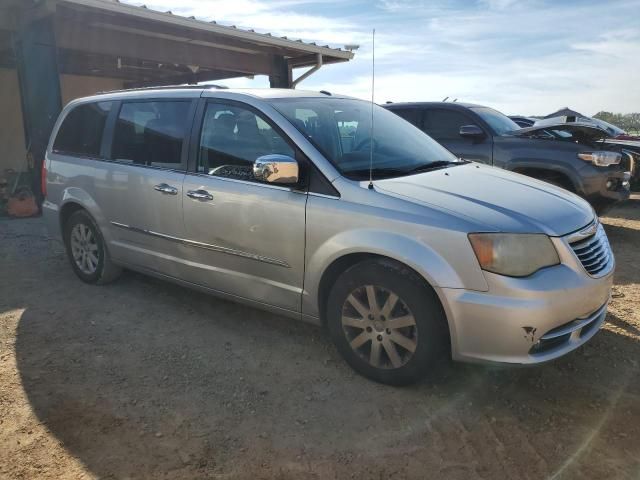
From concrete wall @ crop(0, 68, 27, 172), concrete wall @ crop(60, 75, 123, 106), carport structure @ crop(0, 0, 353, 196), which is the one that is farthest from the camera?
concrete wall @ crop(60, 75, 123, 106)

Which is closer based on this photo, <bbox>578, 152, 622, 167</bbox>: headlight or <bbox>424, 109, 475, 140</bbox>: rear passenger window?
<bbox>578, 152, 622, 167</bbox>: headlight

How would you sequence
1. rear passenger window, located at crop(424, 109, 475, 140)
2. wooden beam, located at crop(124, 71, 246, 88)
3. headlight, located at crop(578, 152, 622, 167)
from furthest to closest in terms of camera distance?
1. wooden beam, located at crop(124, 71, 246, 88)
2. rear passenger window, located at crop(424, 109, 475, 140)
3. headlight, located at crop(578, 152, 622, 167)

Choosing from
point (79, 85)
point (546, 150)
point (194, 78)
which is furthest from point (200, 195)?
point (79, 85)

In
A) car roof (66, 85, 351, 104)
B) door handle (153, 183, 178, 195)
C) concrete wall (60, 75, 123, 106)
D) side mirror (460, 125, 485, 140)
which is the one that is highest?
concrete wall (60, 75, 123, 106)

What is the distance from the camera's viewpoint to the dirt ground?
2410mm

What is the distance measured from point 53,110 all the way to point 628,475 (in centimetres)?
907

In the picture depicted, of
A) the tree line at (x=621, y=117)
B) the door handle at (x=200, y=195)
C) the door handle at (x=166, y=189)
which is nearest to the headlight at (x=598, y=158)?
the door handle at (x=200, y=195)

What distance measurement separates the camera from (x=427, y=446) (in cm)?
251

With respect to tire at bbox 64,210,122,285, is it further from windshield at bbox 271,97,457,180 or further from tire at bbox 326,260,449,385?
tire at bbox 326,260,449,385

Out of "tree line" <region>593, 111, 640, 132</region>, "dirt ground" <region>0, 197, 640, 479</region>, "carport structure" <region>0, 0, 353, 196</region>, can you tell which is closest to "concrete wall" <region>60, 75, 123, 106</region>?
"carport structure" <region>0, 0, 353, 196</region>

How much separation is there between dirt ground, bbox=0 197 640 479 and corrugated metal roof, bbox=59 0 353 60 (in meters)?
5.65

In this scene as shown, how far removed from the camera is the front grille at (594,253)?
2869mm

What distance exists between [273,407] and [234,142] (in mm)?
1822

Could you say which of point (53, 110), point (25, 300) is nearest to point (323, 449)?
point (25, 300)
